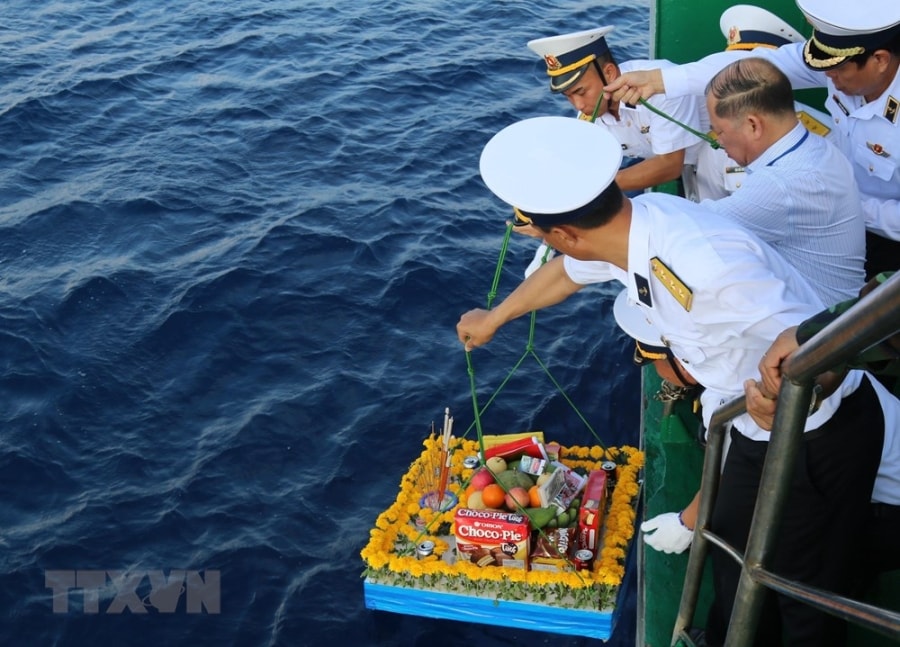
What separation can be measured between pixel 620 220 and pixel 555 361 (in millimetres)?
5187

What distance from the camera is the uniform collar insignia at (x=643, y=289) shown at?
308cm

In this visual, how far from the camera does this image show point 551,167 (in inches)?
123

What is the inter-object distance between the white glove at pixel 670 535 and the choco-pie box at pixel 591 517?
1.11 meters

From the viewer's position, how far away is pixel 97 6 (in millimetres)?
14523

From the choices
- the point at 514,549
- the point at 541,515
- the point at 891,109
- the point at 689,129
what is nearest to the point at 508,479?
the point at 541,515

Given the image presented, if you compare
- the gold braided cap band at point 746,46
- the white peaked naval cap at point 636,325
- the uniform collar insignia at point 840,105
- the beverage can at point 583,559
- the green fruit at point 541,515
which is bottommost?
the beverage can at point 583,559

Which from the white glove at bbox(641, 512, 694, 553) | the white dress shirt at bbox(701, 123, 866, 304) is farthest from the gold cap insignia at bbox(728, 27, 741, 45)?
the white glove at bbox(641, 512, 694, 553)

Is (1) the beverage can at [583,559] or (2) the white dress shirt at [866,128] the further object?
(1) the beverage can at [583,559]

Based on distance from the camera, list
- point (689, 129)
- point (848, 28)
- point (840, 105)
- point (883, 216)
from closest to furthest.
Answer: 1. point (848, 28)
2. point (883, 216)
3. point (840, 105)
4. point (689, 129)

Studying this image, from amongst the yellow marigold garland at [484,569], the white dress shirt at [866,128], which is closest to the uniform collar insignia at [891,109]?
the white dress shirt at [866,128]

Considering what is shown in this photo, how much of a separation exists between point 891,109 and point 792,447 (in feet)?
7.99

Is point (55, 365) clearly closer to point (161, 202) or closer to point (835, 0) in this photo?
point (161, 202)

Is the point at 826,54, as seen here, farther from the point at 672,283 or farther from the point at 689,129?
the point at 672,283

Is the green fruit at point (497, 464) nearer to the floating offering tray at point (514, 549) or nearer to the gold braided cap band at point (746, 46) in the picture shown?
the floating offering tray at point (514, 549)
